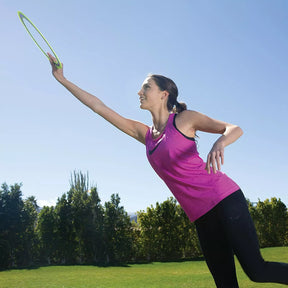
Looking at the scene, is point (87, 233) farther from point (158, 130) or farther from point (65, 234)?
point (158, 130)

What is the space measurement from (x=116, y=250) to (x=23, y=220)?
23.1ft

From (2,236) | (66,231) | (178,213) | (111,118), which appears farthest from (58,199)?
(111,118)

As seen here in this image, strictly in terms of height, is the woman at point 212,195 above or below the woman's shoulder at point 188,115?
below

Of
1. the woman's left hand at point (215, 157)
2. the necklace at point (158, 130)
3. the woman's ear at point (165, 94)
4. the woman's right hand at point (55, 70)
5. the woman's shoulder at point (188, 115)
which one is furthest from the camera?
the woman's right hand at point (55, 70)

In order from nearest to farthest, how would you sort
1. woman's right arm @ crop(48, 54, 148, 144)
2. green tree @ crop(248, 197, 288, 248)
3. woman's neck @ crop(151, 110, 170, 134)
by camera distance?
woman's neck @ crop(151, 110, 170, 134) → woman's right arm @ crop(48, 54, 148, 144) → green tree @ crop(248, 197, 288, 248)

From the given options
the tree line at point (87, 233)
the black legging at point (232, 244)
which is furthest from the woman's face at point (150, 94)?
the tree line at point (87, 233)

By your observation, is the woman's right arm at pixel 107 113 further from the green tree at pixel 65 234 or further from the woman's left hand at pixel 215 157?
the green tree at pixel 65 234

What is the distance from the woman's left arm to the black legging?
1.27ft

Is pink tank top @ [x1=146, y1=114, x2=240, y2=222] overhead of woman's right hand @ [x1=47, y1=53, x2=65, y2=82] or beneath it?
beneath

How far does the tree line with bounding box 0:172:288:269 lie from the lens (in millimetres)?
25484

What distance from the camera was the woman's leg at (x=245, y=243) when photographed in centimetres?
263

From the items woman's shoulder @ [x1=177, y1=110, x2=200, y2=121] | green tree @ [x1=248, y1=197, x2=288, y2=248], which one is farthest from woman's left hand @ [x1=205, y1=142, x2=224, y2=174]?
green tree @ [x1=248, y1=197, x2=288, y2=248]

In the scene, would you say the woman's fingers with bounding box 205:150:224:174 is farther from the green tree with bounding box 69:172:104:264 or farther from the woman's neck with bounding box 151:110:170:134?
the green tree with bounding box 69:172:104:264

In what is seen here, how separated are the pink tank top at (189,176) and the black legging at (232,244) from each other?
78mm
